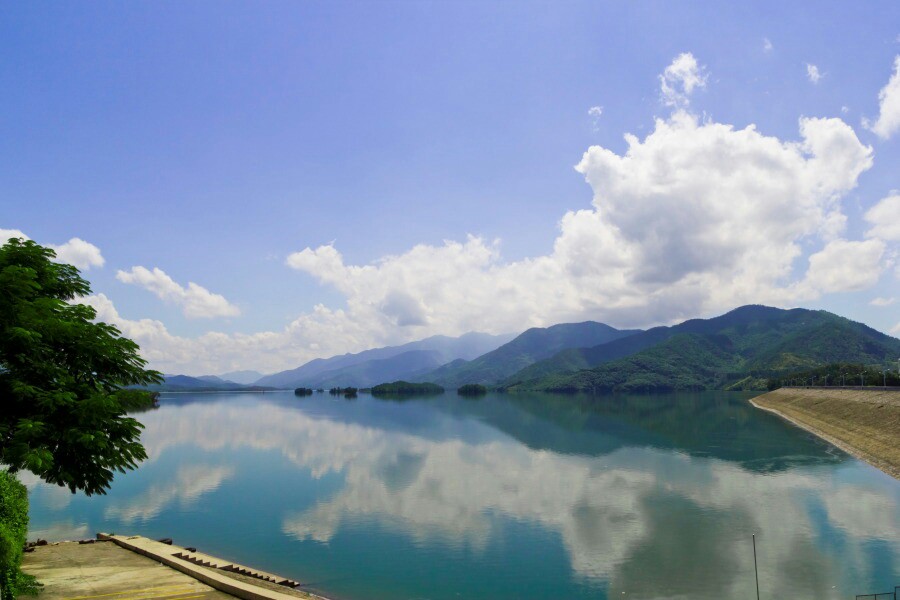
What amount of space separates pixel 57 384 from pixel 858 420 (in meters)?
117

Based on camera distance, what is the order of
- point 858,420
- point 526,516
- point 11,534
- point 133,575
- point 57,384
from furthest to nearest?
point 858,420
point 526,516
point 133,575
point 57,384
point 11,534

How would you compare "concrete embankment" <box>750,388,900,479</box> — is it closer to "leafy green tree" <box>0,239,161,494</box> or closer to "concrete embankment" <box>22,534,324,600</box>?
"concrete embankment" <box>22,534,324,600</box>

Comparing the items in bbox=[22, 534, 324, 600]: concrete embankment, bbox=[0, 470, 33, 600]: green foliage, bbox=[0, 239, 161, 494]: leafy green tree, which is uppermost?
bbox=[0, 239, 161, 494]: leafy green tree

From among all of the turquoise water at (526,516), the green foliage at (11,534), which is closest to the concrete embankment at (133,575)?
the green foliage at (11,534)

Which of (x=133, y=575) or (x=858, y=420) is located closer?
(x=133, y=575)

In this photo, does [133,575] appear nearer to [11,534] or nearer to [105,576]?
[105,576]

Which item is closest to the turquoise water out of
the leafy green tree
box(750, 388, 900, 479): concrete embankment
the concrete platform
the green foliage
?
box(750, 388, 900, 479): concrete embankment

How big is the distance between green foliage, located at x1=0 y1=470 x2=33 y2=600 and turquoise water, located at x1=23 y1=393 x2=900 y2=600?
16300mm

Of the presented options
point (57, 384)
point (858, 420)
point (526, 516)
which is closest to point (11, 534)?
point (57, 384)

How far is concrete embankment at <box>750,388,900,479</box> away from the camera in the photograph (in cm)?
7025

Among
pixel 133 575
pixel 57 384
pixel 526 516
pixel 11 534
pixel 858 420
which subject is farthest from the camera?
pixel 858 420

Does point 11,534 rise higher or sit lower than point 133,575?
higher

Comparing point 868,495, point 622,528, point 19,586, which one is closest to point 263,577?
point 19,586

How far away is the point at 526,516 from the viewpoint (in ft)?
147
